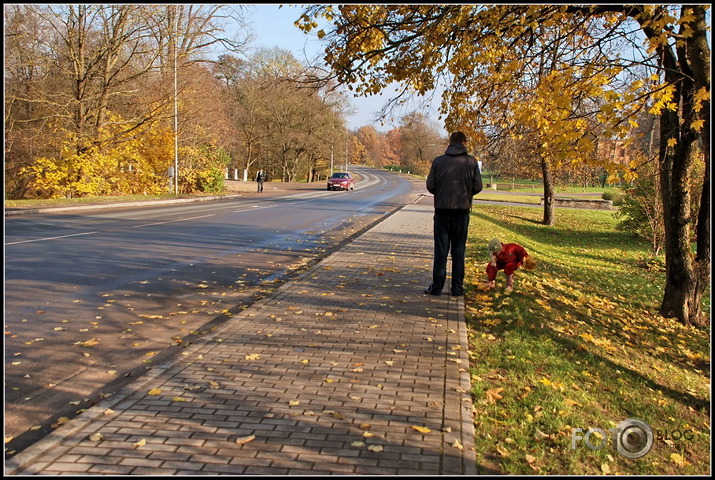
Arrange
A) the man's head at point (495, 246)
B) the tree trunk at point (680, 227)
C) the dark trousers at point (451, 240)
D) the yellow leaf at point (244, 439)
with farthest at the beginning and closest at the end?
1. the tree trunk at point (680, 227)
2. the man's head at point (495, 246)
3. the dark trousers at point (451, 240)
4. the yellow leaf at point (244, 439)

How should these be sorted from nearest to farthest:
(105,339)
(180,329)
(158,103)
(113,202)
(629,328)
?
(105,339), (180,329), (629,328), (113,202), (158,103)

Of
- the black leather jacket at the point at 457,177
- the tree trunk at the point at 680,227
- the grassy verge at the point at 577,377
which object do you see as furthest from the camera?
the tree trunk at the point at 680,227

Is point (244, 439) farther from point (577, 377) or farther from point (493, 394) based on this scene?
point (577, 377)

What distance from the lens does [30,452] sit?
330 centimetres

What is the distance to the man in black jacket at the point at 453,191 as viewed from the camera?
7.54 metres

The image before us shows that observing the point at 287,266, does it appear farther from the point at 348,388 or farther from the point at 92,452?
the point at 92,452

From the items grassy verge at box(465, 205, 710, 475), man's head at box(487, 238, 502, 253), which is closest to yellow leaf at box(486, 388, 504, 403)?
grassy verge at box(465, 205, 710, 475)

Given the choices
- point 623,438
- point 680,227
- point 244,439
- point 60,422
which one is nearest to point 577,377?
point 623,438

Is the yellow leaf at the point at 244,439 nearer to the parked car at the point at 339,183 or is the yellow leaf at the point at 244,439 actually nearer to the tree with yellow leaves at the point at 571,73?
the tree with yellow leaves at the point at 571,73

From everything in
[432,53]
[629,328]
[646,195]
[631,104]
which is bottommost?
[629,328]

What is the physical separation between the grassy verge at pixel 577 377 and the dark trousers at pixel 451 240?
0.46 m

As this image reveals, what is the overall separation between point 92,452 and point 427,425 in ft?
6.80

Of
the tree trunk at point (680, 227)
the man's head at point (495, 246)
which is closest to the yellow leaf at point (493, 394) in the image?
the man's head at point (495, 246)

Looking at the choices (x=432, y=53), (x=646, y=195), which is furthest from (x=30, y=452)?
(x=646, y=195)
